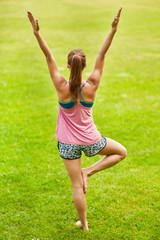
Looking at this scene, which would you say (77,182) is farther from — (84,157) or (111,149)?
(84,157)

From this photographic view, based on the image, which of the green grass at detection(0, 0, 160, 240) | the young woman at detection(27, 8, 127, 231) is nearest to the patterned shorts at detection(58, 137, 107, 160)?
the young woman at detection(27, 8, 127, 231)

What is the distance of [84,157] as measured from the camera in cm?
659

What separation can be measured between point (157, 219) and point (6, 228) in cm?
200

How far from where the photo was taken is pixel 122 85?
35.5ft

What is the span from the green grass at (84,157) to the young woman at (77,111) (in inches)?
31.4

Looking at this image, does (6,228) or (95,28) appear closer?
(6,228)

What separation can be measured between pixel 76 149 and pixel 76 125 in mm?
274

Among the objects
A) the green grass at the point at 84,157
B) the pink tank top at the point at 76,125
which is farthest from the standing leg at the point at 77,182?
the green grass at the point at 84,157

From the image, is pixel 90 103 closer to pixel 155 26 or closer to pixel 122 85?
pixel 122 85

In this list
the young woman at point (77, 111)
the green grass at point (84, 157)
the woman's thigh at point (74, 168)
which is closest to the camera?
the young woman at point (77, 111)

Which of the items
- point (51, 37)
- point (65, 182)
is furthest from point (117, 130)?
point (51, 37)

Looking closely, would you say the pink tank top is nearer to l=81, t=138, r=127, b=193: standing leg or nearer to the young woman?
the young woman

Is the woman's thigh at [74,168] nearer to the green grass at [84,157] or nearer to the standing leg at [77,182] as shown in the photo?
the standing leg at [77,182]

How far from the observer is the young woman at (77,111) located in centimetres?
379
